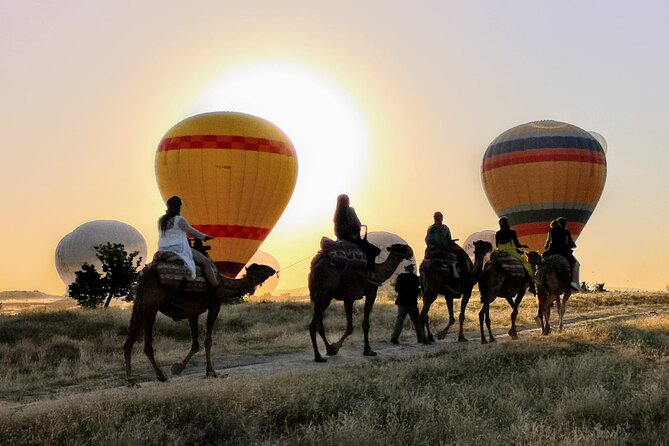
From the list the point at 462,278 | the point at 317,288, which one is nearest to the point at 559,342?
the point at 462,278

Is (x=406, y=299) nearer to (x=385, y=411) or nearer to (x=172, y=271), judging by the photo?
(x=172, y=271)

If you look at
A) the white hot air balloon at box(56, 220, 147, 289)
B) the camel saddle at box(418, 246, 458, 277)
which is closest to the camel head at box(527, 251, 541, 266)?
the camel saddle at box(418, 246, 458, 277)

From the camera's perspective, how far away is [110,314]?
30562mm

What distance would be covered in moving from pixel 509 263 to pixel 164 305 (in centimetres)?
982

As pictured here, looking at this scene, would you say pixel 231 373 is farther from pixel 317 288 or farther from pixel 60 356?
pixel 60 356

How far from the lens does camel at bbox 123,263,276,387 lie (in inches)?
535

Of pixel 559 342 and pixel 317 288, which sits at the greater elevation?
pixel 317 288

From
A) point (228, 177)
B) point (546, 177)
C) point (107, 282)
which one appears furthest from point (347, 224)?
point (546, 177)

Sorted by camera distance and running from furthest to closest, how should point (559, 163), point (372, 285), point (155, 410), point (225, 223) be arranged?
1. point (559, 163)
2. point (225, 223)
3. point (372, 285)
4. point (155, 410)

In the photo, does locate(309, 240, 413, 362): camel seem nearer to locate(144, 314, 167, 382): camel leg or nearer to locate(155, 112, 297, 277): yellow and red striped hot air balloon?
locate(144, 314, 167, 382): camel leg

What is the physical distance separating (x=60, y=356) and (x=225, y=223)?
80.5 ft

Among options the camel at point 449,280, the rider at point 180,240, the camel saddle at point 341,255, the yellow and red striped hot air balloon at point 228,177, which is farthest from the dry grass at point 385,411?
the yellow and red striped hot air balloon at point 228,177

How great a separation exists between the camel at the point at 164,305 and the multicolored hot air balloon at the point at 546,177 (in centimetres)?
4534

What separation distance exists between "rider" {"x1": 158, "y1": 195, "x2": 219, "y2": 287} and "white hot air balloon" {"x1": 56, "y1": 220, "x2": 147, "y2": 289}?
53881 millimetres
